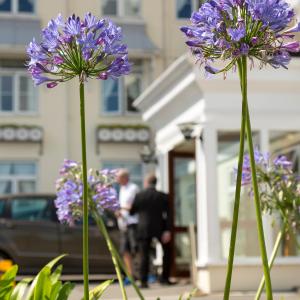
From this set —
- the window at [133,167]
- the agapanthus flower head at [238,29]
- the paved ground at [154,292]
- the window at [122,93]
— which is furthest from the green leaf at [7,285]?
the window at [122,93]

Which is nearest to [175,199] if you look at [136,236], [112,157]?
[136,236]

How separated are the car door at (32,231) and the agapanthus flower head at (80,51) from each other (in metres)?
12.7

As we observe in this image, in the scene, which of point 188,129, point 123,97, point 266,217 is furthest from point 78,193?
point 123,97

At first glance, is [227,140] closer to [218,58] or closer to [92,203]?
[92,203]

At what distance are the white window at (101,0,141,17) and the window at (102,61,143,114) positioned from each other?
1.67m

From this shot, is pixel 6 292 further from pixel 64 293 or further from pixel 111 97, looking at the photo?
pixel 111 97

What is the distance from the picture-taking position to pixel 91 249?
53.5 ft

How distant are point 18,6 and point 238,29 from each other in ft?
85.2

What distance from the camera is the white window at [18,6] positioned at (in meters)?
28.4

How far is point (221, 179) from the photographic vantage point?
1327 centimetres

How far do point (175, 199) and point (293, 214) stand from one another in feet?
34.6

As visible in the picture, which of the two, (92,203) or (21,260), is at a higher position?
(92,203)

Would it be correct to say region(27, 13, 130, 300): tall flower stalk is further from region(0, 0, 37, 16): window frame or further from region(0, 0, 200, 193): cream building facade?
region(0, 0, 37, 16): window frame

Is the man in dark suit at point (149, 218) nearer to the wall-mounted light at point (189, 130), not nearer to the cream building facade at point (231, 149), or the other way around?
the cream building facade at point (231, 149)
